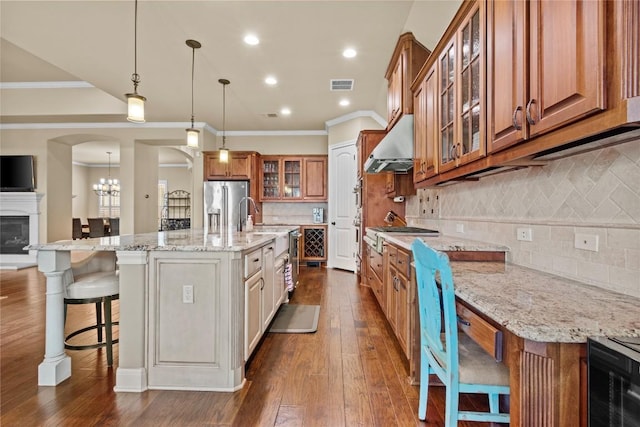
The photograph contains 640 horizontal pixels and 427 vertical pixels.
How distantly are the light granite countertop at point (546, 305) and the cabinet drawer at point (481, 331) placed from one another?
62mm

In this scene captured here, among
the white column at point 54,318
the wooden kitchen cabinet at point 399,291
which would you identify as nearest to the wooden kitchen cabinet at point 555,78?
the wooden kitchen cabinet at point 399,291

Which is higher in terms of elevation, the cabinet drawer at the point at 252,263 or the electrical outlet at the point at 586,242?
the electrical outlet at the point at 586,242

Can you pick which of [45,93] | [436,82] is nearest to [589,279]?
[436,82]

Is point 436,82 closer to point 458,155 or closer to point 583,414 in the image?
point 458,155

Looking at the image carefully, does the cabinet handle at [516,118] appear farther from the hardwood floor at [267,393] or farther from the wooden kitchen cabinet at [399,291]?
the hardwood floor at [267,393]

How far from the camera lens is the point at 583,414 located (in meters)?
0.81

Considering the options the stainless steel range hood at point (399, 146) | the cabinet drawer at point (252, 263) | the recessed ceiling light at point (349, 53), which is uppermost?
the recessed ceiling light at point (349, 53)

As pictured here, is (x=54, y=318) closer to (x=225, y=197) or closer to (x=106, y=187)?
(x=225, y=197)

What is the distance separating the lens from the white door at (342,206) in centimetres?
602

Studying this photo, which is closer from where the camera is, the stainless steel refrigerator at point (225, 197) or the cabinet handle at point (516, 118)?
the cabinet handle at point (516, 118)

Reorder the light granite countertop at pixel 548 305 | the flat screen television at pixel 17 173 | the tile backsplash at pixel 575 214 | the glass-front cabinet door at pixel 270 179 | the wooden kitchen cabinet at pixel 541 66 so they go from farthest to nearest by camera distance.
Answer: the glass-front cabinet door at pixel 270 179, the flat screen television at pixel 17 173, the tile backsplash at pixel 575 214, the wooden kitchen cabinet at pixel 541 66, the light granite countertop at pixel 548 305

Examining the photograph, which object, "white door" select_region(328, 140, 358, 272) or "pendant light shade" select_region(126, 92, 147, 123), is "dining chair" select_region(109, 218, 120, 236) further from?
"pendant light shade" select_region(126, 92, 147, 123)

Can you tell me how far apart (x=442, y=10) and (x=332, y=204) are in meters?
4.07

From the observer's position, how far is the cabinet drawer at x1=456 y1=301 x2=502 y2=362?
1.02 m
